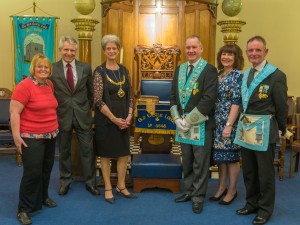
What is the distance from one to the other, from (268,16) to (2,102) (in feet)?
17.4

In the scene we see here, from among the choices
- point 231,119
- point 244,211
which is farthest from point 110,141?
point 244,211

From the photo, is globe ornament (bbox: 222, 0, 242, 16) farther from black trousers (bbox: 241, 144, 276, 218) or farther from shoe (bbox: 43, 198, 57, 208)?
shoe (bbox: 43, 198, 57, 208)

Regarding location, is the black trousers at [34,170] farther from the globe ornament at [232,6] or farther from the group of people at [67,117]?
the globe ornament at [232,6]

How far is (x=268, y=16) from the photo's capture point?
274 inches

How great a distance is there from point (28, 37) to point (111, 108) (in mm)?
3135

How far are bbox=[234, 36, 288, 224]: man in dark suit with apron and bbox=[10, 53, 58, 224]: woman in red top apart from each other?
1.69 m

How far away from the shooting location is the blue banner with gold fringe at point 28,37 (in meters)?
5.74

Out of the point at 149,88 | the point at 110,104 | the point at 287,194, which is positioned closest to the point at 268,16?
the point at 149,88

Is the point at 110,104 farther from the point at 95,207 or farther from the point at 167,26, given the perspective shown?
the point at 167,26

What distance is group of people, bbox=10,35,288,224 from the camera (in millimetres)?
2887

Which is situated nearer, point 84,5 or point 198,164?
point 198,164

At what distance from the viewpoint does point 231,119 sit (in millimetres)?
3168

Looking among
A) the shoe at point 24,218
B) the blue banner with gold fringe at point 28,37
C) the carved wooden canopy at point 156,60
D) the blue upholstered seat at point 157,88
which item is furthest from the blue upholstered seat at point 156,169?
the blue banner with gold fringe at point 28,37

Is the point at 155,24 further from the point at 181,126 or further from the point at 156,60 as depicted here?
the point at 181,126
